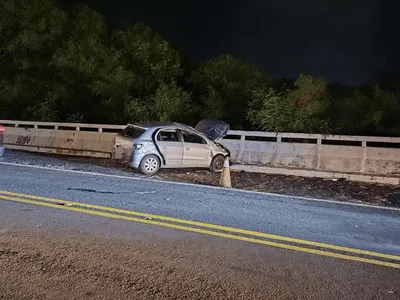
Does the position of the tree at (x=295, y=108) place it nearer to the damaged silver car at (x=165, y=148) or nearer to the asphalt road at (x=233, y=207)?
the damaged silver car at (x=165, y=148)

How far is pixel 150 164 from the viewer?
12812mm

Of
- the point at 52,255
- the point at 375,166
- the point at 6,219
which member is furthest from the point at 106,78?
the point at 52,255

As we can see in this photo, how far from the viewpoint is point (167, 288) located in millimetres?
4555

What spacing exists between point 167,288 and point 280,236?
2.44 m

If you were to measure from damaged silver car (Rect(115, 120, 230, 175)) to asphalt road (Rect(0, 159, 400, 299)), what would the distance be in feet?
4.46

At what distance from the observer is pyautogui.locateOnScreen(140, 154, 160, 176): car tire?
1267 centimetres

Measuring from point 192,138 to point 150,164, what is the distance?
1534mm

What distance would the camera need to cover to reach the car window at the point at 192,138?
13.4 metres

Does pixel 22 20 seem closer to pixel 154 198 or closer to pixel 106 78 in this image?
pixel 106 78

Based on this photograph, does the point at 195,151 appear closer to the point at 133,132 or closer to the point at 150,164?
the point at 150,164

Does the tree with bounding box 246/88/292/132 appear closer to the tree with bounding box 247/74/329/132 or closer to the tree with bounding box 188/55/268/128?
the tree with bounding box 247/74/329/132

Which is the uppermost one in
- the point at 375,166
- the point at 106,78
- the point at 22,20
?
the point at 22,20

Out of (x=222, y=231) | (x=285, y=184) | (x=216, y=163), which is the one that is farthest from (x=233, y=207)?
(x=216, y=163)

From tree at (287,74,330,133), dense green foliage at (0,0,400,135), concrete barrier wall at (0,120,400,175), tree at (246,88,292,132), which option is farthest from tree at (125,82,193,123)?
tree at (287,74,330,133)
